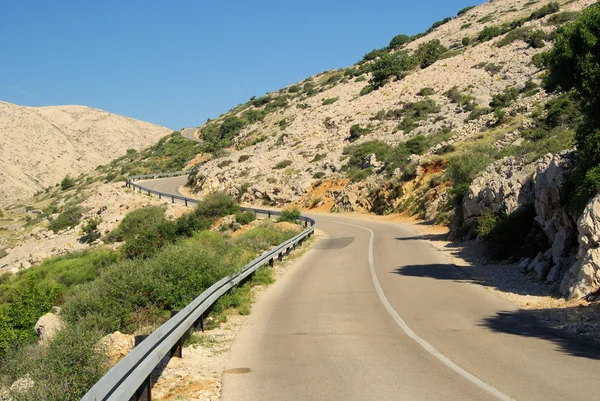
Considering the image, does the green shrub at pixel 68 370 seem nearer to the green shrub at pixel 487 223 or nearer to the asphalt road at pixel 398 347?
the asphalt road at pixel 398 347

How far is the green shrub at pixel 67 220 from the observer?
160 feet

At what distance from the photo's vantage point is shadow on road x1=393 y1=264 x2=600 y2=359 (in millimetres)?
9000

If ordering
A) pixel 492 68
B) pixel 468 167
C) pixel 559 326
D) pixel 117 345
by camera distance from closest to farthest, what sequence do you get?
pixel 117 345, pixel 559 326, pixel 468 167, pixel 492 68

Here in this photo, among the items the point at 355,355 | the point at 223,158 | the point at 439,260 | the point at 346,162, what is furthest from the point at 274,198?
the point at 355,355

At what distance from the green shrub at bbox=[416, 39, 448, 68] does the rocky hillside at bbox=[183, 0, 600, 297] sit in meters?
0.29

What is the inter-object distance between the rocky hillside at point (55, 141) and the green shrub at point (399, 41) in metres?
67.5

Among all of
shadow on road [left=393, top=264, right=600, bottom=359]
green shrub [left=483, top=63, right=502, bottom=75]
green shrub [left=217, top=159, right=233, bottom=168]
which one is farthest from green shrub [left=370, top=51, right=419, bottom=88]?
Result: shadow on road [left=393, top=264, right=600, bottom=359]

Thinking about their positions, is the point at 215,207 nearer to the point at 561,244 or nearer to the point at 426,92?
the point at 561,244

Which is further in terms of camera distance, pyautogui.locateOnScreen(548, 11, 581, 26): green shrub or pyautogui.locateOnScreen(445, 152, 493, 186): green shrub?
pyautogui.locateOnScreen(548, 11, 581, 26): green shrub

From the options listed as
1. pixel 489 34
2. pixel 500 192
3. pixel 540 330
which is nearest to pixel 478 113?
pixel 500 192

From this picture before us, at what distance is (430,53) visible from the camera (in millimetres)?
85125

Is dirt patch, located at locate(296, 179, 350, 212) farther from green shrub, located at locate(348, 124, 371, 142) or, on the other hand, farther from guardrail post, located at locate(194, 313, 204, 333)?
guardrail post, located at locate(194, 313, 204, 333)

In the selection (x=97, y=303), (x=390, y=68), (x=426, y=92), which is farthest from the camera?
(x=390, y=68)

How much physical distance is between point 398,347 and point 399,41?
11277cm
